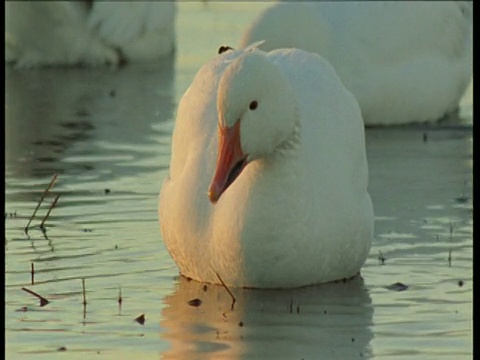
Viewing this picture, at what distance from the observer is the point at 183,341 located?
8.95m

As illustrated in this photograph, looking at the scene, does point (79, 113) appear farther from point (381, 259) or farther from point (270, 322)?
point (270, 322)

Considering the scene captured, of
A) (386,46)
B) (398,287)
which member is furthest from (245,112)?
(386,46)

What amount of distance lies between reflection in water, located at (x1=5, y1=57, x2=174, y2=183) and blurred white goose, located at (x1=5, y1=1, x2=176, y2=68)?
0.78 ft

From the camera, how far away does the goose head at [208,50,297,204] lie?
9.45m

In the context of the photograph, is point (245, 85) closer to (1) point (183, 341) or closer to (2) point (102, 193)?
(1) point (183, 341)

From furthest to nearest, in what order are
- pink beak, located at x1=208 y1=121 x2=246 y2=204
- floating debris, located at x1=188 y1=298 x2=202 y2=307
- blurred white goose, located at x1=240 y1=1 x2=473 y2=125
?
blurred white goose, located at x1=240 y1=1 x2=473 y2=125
floating debris, located at x1=188 y1=298 x2=202 y2=307
pink beak, located at x1=208 y1=121 x2=246 y2=204

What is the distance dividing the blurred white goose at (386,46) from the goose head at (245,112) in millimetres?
5880

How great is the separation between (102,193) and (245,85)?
3.62 m

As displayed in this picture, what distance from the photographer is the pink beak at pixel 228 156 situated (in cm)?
946

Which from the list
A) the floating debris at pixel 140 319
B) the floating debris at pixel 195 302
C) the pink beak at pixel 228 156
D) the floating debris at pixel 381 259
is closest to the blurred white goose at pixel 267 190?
the pink beak at pixel 228 156

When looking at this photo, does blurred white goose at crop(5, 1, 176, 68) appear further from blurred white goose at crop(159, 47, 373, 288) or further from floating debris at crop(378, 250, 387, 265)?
blurred white goose at crop(159, 47, 373, 288)

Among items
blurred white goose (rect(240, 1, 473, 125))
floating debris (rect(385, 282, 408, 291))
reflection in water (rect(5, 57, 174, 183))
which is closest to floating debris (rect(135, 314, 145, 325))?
floating debris (rect(385, 282, 408, 291))

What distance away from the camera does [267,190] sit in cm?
991

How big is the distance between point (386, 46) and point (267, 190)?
22.9 ft
